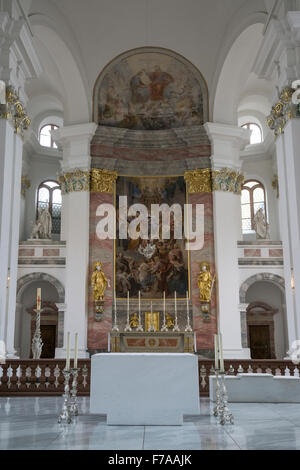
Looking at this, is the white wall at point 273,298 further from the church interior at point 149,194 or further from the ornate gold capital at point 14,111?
the ornate gold capital at point 14,111

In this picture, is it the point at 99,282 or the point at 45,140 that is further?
the point at 45,140

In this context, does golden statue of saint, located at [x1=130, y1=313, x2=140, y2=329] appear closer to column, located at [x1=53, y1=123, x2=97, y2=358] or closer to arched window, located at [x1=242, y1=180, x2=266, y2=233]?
column, located at [x1=53, y1=123, x2=97, y2=358]

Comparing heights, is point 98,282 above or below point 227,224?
below

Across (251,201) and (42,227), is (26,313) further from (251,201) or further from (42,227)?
(251,201)

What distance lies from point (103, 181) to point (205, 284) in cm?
566

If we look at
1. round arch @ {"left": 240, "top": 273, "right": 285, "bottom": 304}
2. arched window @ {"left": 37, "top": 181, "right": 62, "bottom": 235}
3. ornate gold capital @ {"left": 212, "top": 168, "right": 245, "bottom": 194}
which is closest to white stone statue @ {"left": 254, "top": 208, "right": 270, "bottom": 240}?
round arch @ {"left": 240, "top": 273, "right": 285, "bottom": 304}

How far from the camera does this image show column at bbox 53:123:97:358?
18984 mm

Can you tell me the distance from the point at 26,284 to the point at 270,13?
13.2 meters

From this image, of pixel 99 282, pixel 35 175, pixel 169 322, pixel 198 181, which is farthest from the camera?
pixel 35 175

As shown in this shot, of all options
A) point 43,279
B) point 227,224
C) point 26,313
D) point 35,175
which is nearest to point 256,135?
point 227,224

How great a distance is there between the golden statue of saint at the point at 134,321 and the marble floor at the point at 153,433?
1140 centimetres

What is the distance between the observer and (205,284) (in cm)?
1922

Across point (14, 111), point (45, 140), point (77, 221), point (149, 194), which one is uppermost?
point (45, 140)
